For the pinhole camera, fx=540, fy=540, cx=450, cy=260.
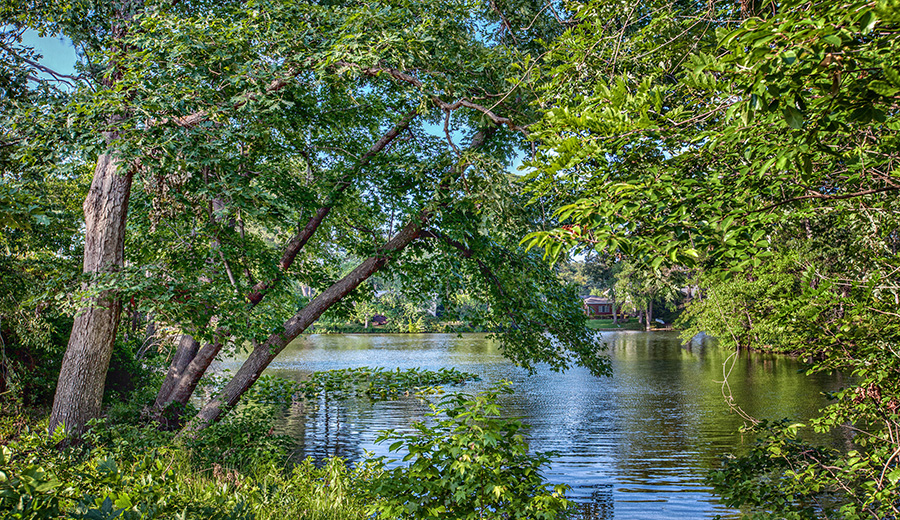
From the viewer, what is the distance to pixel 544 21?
312 inches

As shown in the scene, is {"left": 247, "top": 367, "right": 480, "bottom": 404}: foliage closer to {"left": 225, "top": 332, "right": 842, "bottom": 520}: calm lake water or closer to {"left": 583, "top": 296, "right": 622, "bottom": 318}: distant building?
{"left": 225, "top": 332, "right": 842, "bottom": 520}: calm lake water

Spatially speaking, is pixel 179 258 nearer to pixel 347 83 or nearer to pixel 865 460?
pixel 347 83

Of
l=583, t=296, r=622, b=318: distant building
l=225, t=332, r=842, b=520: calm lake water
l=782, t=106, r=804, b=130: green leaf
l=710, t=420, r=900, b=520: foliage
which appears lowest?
l=225, t=332, r=842, b=520: calm lake water

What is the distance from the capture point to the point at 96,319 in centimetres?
743

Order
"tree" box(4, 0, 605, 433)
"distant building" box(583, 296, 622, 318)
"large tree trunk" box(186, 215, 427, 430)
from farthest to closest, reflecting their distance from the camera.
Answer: "distant building" box(583, 296, 622, 318), "large tree trunk" box(186, 215, 427, 430), "tree" box(4, 0, 605, 433)

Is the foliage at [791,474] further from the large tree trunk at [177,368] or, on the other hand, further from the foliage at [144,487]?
the large tree trunk at [177,368]

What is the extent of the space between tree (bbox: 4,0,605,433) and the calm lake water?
2079mm

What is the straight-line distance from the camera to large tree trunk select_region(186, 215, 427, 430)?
8805 mm

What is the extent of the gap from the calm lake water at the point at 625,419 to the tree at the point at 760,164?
116cm

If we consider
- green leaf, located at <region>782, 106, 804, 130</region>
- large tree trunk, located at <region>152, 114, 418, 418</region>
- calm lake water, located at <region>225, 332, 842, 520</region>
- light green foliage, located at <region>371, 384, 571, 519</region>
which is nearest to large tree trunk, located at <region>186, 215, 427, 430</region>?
large tree trunk, located at <region>152, 114, 418, 418</region>

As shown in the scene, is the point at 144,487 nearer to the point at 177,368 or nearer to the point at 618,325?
the point at 177,368

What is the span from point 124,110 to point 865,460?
8272 mm

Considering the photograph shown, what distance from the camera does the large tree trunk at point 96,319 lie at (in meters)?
7.31

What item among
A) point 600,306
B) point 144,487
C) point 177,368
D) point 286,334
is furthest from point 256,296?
point 600,306
